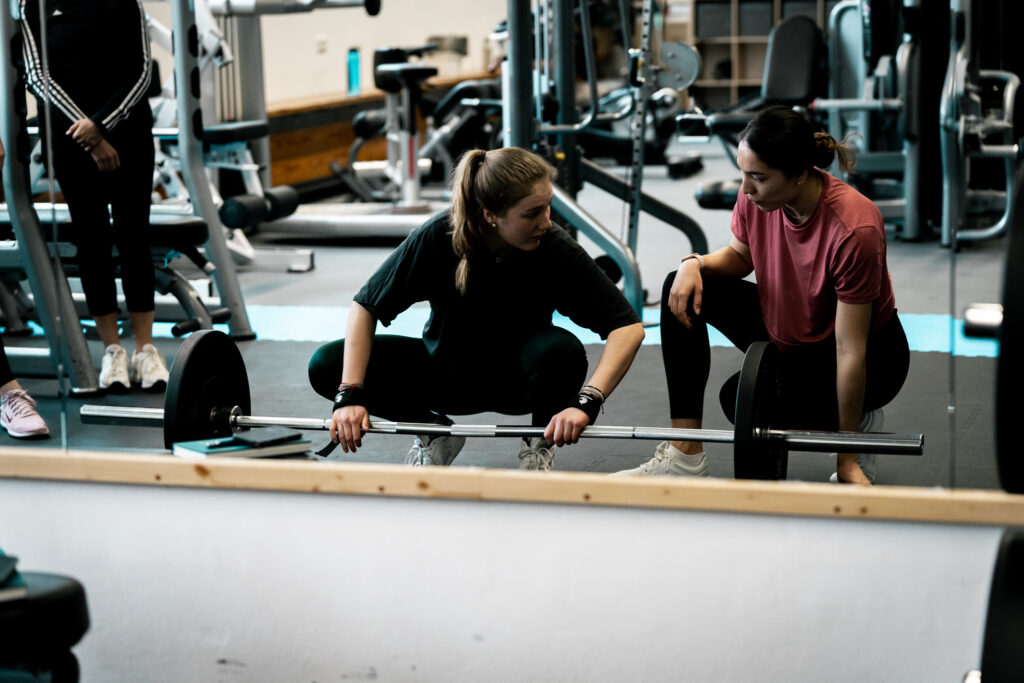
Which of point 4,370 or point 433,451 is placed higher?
point 4,370

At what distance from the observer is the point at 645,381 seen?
3230 millimetres

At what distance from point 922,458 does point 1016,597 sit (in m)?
1.12

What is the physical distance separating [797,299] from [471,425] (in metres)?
0.65

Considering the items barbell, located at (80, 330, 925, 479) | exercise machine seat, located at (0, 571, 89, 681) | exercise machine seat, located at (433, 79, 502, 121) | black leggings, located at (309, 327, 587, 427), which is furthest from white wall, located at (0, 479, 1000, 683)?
exercise machine seat, located at (433, 79, 502, 121)

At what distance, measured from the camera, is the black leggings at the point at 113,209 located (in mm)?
3150

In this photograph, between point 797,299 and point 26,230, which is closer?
point 797,299

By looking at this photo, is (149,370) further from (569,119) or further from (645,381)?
(569,119)

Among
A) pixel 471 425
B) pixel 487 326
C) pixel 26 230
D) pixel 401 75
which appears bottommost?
pixel 471 425

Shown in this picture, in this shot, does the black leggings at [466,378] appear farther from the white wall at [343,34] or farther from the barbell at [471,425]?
the white wall at [343,34]

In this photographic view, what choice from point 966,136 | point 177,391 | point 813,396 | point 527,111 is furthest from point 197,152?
point 966,136

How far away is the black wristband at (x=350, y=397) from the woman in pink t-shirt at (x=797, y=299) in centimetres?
58

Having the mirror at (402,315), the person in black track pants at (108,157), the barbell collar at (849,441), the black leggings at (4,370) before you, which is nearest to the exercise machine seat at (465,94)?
the mirror at (402,315)

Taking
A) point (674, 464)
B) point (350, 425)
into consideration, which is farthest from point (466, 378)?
point (674, 464)

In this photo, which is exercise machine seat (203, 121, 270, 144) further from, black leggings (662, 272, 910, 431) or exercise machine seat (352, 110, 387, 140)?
black leggings (662, 272, 910, 431)
